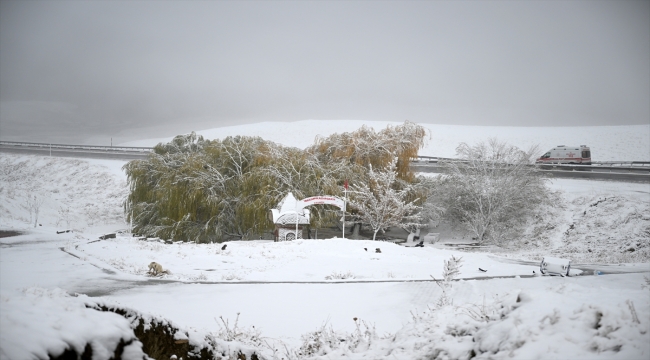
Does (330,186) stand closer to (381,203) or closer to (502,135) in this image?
(381,203)

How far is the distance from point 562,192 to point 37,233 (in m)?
27.5

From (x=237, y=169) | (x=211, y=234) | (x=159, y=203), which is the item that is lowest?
(x=211, y=234)

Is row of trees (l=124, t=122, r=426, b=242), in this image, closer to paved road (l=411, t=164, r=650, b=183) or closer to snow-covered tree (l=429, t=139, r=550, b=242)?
snow-covered tree (l=429, t=139, r=550, b=242)

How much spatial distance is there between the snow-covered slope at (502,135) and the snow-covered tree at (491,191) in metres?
11.6

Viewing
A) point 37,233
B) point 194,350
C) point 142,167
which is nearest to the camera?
point 194,350

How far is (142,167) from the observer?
93.9ft

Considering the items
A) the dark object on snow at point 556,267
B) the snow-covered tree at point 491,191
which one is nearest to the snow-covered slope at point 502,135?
the snow-covered tree at point 491,191

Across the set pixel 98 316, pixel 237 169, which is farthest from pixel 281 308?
pixel 237 169

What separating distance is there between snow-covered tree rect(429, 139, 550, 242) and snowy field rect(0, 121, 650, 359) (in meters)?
1.68

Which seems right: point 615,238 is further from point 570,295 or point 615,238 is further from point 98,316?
point 98,316

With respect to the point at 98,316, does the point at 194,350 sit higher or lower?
lower

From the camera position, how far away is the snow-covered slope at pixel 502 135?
4734 cm

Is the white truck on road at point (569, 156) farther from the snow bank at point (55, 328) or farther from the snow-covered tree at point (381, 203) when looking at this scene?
the snow bank at point (55, 328)

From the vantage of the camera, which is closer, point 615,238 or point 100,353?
point 100,353
